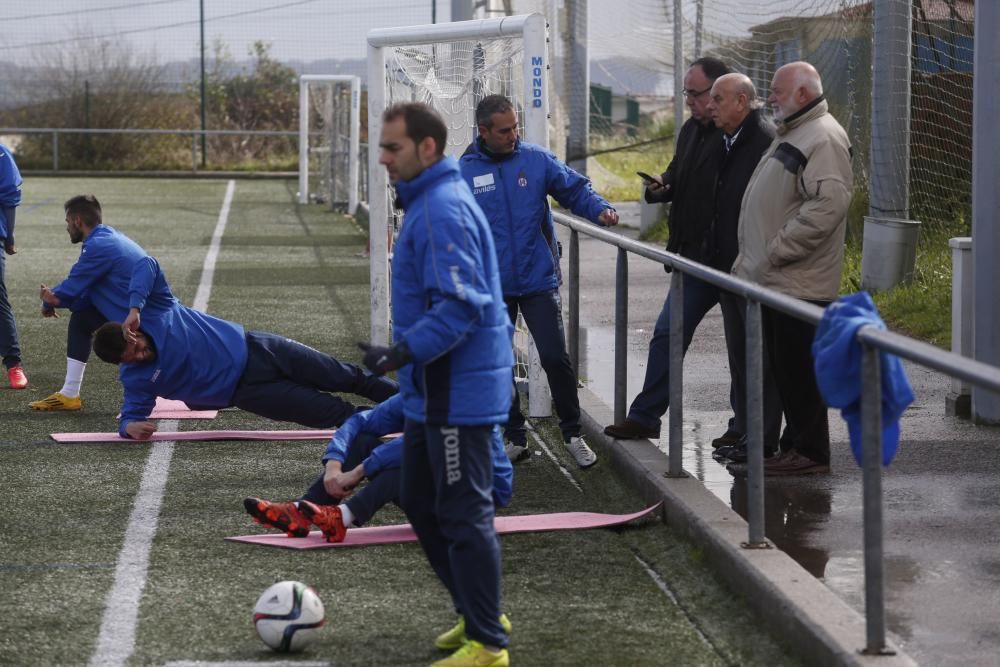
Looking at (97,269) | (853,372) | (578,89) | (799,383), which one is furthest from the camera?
(578,89)

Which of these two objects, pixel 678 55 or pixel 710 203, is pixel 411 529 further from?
pixel 678 55

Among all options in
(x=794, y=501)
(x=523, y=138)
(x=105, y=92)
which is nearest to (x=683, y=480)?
(x=794, y=501)

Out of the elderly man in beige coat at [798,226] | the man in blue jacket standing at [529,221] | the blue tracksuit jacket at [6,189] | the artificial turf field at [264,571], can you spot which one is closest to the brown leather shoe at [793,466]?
the elderly man in beige coat at [798,226]

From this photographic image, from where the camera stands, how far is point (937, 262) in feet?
41.4

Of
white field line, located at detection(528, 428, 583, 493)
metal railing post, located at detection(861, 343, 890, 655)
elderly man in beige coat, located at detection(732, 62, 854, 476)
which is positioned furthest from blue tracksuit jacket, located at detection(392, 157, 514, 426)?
white field line, located at detection(528, 428, 583, 493)

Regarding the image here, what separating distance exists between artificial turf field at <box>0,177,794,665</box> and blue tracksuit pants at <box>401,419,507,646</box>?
274mm

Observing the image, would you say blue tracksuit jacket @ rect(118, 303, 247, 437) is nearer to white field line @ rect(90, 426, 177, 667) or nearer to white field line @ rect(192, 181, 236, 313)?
white field line @ rect(90, 426, 177, 667)

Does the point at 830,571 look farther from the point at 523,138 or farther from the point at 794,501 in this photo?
the point at 523,138

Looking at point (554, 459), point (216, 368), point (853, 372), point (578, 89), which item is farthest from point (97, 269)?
point (578, 89)

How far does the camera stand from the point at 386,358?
4.14m

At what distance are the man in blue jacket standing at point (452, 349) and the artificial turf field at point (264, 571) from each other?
0.40 meters

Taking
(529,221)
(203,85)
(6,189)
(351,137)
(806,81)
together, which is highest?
(203,85)

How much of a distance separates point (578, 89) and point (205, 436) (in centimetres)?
1413

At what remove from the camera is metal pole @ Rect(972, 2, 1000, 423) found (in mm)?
7801
